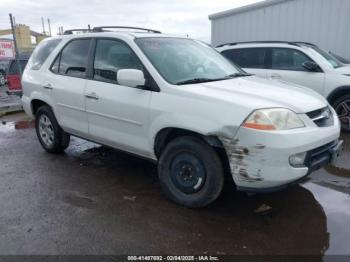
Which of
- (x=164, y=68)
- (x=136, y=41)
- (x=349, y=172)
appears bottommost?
(x=349, y=172)

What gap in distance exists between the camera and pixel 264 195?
3.99 meters

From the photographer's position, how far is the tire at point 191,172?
11.1ft

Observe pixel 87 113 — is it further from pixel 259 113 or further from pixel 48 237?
pixel 259 113

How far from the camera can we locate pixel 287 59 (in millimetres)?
7160

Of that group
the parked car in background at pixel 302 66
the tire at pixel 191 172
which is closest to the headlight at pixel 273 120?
the tire at pixel 191 172

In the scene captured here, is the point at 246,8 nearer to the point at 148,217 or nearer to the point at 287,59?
the point at 287,59

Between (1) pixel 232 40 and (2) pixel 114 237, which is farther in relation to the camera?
(1) pixel 232 40

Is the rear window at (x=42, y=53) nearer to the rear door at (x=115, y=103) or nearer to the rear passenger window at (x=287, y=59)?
the rear door at (x=115, y=103)

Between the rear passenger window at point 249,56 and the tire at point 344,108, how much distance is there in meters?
1.72

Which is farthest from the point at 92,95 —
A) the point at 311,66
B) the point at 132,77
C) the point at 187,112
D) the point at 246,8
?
the point at 246,8

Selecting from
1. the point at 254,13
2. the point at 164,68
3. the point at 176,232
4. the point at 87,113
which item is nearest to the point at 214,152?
the point at 176,232

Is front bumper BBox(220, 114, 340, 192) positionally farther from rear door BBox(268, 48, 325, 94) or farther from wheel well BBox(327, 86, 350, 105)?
rear door BBox(268, 48, 325, 94)

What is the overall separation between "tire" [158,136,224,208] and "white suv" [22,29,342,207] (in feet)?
0.03

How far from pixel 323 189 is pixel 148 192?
204 centimetres
